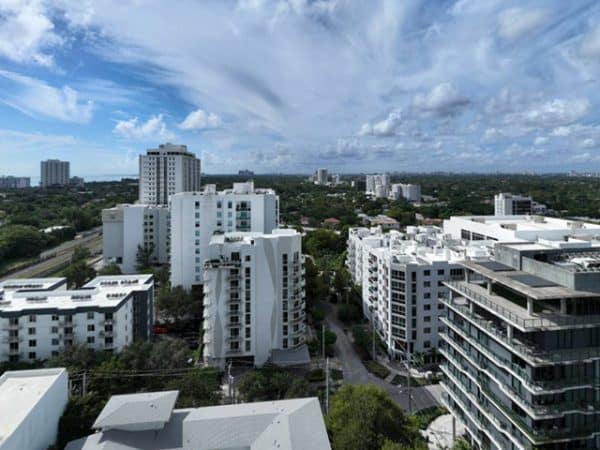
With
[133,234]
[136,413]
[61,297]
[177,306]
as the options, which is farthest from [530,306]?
[133,234]

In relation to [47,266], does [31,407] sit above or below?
below

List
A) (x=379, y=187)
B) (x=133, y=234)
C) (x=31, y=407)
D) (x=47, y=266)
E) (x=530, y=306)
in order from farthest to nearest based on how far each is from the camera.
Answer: (x=379, y=187), (x=47, y=266), (x=133, y=234), (x=31, y=407), (x=530, y=306)

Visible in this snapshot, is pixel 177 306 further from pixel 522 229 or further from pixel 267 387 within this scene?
pixel 522 229

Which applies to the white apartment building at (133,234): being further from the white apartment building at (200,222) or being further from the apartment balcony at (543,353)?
the apartment balcony at (543,353)

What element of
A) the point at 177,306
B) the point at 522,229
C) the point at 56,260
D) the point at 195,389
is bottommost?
the point at 195,389

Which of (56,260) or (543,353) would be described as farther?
(56,260)

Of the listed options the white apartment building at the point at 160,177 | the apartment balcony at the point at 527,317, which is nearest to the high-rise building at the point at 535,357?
the apartment balcony at the point at 527,317

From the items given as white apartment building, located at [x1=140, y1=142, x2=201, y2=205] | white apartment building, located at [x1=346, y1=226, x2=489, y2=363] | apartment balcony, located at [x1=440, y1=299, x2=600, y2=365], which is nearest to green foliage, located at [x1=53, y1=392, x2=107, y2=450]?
apartment balcony, located at [x1=440, y1=299, x2=600, y2=365]

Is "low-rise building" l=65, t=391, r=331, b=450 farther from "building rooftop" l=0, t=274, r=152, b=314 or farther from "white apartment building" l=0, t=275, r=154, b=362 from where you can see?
"building rooftop" l=0, t=274, r=152, b=314
